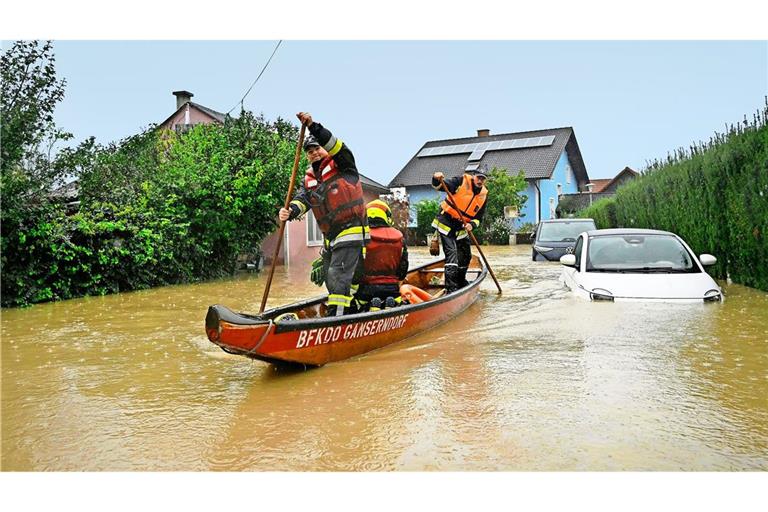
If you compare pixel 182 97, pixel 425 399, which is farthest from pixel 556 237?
pixel 182 97

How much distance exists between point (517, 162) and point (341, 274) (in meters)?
36.9

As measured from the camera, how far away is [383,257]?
7.59 m

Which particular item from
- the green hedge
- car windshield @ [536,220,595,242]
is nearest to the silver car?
car windshield @ [536,220,595,242]

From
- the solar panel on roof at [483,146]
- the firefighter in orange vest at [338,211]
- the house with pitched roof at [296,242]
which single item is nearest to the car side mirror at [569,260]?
the firefighter in orange vest at [338,211]

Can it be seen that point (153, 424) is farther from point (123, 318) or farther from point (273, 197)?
point (273, 197)

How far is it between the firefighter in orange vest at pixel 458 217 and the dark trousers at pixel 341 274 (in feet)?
12.6

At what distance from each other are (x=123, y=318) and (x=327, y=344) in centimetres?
518

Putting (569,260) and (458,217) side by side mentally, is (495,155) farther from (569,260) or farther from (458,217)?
(569,260)

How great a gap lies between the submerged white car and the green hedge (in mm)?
2092

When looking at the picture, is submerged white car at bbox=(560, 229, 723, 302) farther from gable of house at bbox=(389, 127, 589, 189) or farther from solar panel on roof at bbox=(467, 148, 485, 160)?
solar panel on roof at bbox=(467, 148, 485, 160)

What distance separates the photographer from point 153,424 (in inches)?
182

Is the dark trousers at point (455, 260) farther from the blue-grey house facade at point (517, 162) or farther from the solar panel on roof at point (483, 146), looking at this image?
the solar panel on roof at point (483, 146)
